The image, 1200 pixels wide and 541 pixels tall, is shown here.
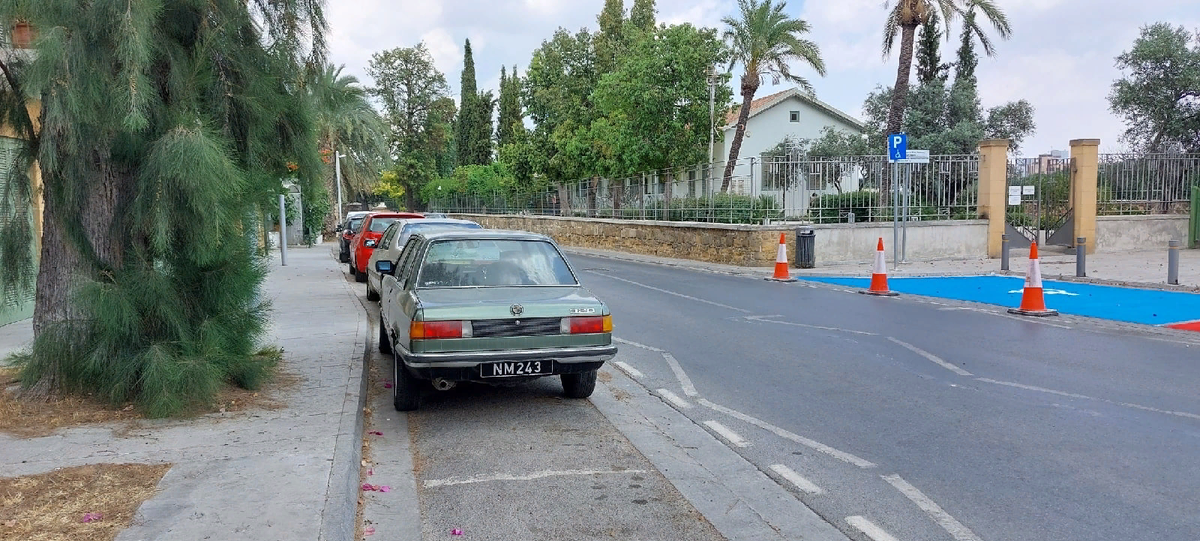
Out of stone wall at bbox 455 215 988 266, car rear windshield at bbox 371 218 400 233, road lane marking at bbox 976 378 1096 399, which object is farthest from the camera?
stone wall at bbox 455 215 988 266

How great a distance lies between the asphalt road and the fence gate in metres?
13.3

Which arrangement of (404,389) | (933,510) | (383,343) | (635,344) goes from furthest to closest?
(635,344) < (383,343) < (404,389) < (933,510)

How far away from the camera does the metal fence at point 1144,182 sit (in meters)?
25.1

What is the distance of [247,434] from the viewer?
246 inches

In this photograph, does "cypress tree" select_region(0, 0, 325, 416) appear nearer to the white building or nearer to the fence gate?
the fence gate

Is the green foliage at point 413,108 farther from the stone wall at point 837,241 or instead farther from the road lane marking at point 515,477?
the road lane marking at point 515,477

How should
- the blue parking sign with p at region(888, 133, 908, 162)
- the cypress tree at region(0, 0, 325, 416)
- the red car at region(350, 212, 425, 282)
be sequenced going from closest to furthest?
the cypress tree at region(0, 0, 325, 416) < the red car at region(350, 212, 425, 282) < the blue parking sign with p at region(888, 133, 908, 162)

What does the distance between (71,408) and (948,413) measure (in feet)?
22.0

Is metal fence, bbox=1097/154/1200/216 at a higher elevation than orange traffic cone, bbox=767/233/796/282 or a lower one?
higher

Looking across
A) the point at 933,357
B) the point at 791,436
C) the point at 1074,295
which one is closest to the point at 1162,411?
the point at 933,357

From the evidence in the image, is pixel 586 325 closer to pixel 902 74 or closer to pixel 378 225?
pixel 378 225

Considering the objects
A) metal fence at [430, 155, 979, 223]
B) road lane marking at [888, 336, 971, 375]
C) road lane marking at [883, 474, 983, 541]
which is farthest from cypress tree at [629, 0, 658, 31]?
road lane marking at [883, 474, 983, 541]

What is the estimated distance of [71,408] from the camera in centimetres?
675

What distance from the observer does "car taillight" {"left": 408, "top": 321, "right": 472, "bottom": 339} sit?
6.55 meters
